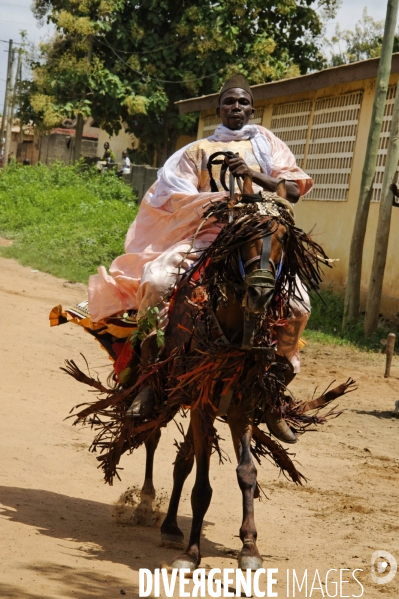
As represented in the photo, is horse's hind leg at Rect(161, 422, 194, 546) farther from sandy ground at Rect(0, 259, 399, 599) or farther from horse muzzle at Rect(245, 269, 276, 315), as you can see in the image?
horse muzzle at Rect(245, 269, 276, 315)

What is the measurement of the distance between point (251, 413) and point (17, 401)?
12.2 ft

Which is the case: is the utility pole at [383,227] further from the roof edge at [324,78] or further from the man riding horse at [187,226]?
the man riding horse at [187,226]

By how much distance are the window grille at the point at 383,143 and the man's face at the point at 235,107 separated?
8.54 metres

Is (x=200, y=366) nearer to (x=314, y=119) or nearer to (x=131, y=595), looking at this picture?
(x=131, y=595)

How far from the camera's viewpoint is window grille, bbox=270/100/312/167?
1681 centimetres

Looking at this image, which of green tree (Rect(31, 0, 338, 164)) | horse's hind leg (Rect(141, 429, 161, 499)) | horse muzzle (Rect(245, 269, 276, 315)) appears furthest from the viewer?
green tree (Rect(31, 0, 338, 164))

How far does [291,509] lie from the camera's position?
6145 millimetres

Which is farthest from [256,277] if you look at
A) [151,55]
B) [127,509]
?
[151,55]

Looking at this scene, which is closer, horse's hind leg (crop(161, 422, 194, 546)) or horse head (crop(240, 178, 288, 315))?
horse head (crop(240, 178, 288, 315))

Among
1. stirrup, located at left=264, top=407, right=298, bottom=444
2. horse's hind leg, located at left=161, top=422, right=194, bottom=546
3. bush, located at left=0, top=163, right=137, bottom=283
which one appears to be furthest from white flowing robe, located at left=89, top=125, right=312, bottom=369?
bush, located at left=0, top=163, right=137, bottom=283

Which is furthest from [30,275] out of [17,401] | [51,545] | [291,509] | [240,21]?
[240,21]

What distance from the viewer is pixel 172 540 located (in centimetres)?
514

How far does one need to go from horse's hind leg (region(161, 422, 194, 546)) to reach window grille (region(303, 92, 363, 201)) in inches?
403

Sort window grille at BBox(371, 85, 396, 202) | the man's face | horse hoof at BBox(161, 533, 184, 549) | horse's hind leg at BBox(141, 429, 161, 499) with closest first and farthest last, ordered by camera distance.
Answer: horse hoof at BBox(161, 533, 184, 549) < the man's face < horse's hind leg at BBox(141, 429, 161, 499) < window grille at BBox(371, 85, 396, 202)
